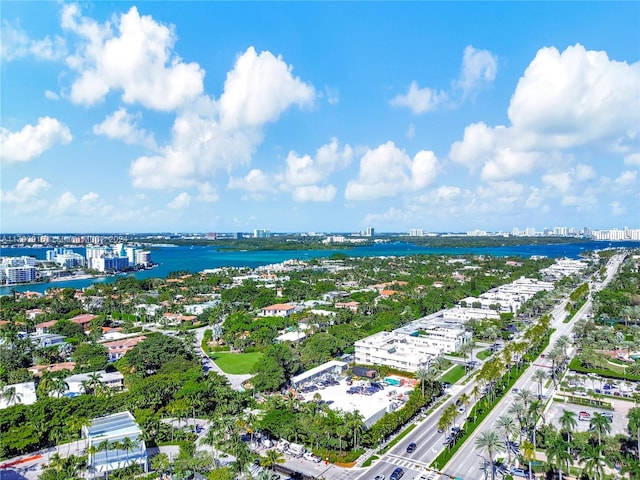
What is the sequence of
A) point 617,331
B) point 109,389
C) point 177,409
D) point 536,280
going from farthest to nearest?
point 536,280, point 617,331, point 109,389, point 177,409

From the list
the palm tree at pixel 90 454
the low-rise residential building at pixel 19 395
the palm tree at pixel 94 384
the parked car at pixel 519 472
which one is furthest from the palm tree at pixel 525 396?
the low-rise residential building at pixel 19 395

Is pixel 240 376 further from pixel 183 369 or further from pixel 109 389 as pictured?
pixel 109 389

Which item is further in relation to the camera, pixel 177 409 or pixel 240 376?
pixel 240 376

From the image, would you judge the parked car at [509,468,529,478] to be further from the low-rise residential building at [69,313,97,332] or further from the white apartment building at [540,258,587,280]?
the white apartment building at [540,258,587,280]

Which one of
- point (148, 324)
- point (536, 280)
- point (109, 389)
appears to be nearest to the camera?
point (109, 389)

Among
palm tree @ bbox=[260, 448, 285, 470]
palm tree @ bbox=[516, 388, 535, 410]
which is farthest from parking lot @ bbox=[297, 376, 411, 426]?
palm tree @ bbox=[516, 388, 535, 410]

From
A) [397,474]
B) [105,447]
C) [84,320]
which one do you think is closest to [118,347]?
[84,320]

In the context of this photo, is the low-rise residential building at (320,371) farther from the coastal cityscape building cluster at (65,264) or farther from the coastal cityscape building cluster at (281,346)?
the coastal cityscape building cluster at (65,264)

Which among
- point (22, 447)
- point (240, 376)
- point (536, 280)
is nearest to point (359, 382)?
point (240, 376)
